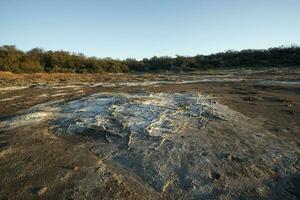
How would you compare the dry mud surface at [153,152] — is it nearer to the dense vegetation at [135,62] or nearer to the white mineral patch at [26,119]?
the white mineral patch at [26,119]

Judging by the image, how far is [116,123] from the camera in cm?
790

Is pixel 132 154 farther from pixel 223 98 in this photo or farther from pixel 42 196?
pixel 223 98

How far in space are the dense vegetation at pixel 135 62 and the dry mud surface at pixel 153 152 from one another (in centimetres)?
2242

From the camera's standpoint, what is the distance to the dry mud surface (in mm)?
4734

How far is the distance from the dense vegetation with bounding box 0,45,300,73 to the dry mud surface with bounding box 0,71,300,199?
22.4 metres

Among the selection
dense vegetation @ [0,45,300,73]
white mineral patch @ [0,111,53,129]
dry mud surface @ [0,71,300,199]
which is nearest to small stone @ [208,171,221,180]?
dry mud surface @ [0,71,300,199]

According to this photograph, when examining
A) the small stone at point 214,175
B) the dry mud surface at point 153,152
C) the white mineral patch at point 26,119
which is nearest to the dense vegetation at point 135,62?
the white mineral patch at point 26,119

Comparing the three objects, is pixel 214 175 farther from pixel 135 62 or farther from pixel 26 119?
pixel 135 62

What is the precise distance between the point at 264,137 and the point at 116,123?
2.91 meters

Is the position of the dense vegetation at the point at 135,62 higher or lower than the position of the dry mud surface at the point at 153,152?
lower

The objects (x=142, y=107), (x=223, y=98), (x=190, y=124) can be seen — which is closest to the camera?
(x=190, y=124)

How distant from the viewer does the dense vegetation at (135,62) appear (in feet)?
103

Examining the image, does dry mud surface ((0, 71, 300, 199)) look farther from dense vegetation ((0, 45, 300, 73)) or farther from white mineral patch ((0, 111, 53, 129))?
dense vegetation ((0, 45, 300, 73))

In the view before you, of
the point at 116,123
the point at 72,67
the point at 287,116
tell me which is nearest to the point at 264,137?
the point at 287,116
